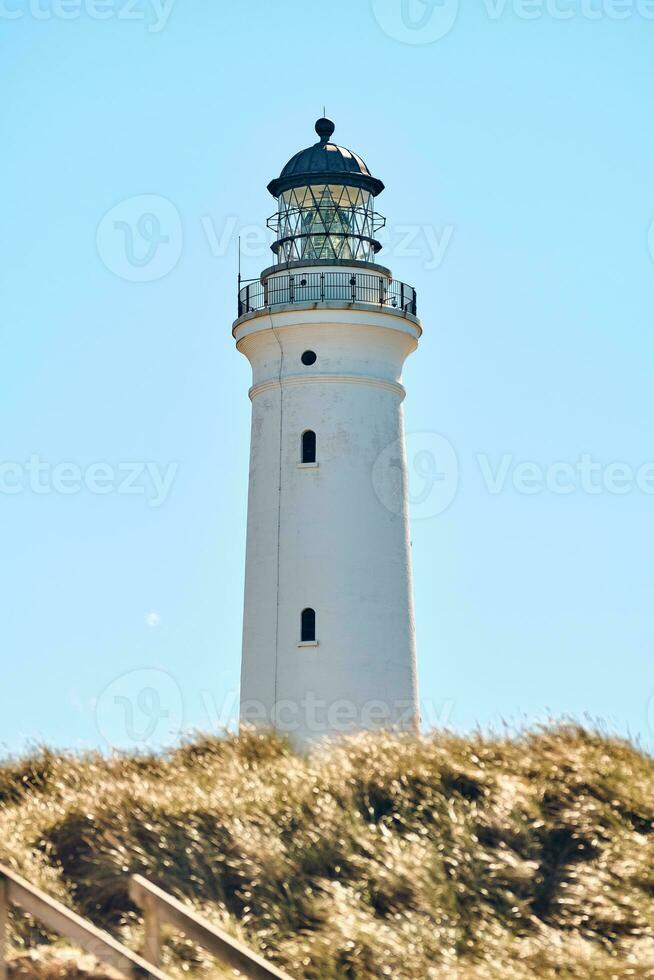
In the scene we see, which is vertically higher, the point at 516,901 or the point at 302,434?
the point at 302,434

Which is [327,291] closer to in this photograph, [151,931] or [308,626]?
[308,626]

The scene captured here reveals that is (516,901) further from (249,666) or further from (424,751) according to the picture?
(249,666)

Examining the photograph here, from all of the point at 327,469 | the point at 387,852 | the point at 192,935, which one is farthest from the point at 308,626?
the point at 192,935

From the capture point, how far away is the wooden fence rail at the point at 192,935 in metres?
8.96

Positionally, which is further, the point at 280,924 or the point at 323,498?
the point at 323,498

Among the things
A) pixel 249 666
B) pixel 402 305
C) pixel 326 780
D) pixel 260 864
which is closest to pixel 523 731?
pixel 326 780

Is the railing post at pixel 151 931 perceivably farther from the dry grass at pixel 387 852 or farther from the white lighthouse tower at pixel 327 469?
the white lighthouse tower at pixel 327 469

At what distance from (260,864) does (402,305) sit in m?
14.8

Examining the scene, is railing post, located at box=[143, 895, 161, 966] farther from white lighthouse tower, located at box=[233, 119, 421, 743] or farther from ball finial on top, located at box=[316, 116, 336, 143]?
ball finial on top, located at box=[316, 116, 336, 143]

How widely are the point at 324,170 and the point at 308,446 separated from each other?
15.5 ft

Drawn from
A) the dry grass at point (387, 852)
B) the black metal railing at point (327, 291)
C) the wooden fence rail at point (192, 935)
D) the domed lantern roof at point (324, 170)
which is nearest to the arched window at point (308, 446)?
the black metal railing at point (327, 291)

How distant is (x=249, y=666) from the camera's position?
23.7m

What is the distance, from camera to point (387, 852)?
38.2ft

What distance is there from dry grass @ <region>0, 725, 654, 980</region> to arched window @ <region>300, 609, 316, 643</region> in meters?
9.53
